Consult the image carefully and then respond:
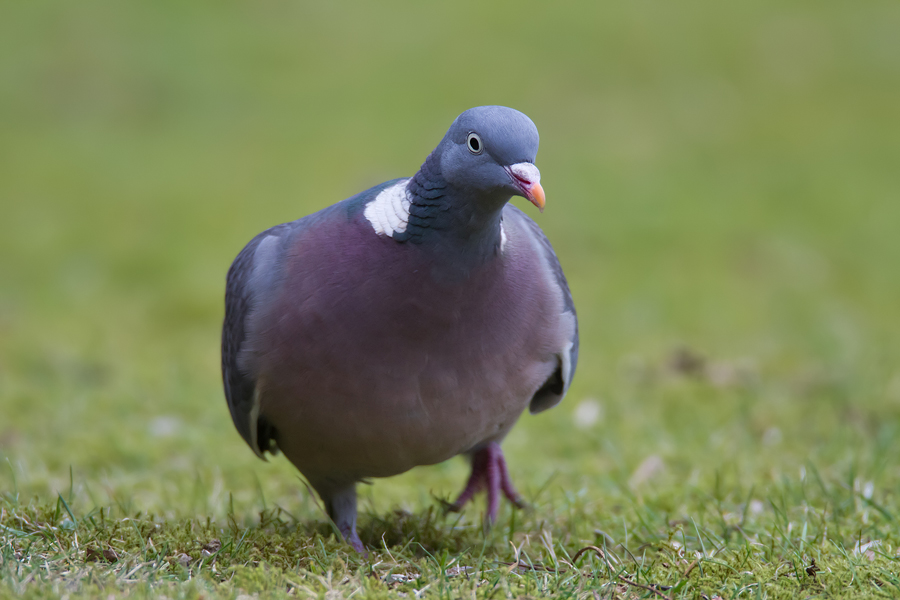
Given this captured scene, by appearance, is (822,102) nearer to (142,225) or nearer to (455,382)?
(142,225)

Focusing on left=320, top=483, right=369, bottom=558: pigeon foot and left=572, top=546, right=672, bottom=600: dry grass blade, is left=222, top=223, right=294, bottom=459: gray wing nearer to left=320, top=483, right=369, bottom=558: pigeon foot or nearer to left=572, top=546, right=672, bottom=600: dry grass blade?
left=320, top=483, right=369, bottom=558: pigeon foot

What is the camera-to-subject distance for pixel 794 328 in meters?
7.60

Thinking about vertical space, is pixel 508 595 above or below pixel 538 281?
below

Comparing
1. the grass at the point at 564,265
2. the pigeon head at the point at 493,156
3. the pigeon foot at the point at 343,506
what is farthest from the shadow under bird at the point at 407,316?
the grass at the point at 564,265

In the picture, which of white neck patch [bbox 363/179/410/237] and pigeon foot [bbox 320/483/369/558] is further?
pigeon foot [bbox 320/483/369/558]

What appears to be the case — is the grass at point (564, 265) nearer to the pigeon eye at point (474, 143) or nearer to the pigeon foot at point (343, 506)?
the pigeon foot at point (343, 506)

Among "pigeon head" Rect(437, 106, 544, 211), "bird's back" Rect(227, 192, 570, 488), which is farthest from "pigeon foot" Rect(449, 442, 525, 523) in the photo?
"pigeon head" Rect(437, 106, 544, 211)

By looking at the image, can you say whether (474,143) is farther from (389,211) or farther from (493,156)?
(389,211)

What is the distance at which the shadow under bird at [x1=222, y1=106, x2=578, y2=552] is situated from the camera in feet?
9.98

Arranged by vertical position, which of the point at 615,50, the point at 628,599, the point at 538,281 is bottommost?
the point at 628,599

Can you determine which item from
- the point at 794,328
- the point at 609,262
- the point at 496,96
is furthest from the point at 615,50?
the point at 794,328

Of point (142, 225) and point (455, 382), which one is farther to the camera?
point (142, 225)

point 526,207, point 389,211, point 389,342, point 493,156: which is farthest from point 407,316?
point 526,207

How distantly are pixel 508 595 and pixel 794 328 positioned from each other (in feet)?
17.9
